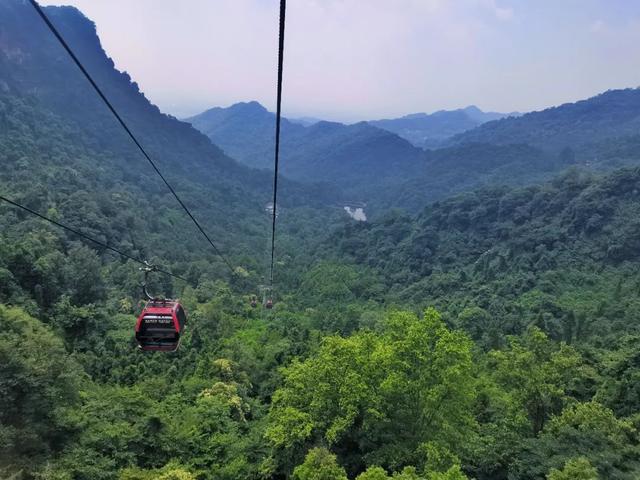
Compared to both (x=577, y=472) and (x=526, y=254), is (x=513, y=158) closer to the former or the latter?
(x=526, y=254)

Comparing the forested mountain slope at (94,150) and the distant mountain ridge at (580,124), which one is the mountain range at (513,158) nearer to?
the distant mountain ridge at (580,124)

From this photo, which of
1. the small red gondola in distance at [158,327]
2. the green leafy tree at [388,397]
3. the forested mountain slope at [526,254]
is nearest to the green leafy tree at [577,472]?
the green leafy tree at [388,397]

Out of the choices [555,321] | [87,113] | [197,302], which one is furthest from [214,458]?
[87,113]

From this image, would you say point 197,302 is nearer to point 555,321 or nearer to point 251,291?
point 251,291

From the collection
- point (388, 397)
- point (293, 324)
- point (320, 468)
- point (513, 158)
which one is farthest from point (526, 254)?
point (513, 158)

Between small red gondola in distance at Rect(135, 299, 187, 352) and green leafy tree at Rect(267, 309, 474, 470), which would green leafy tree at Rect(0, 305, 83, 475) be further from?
green leafy tree at Rect(267, 309, 474, 470)

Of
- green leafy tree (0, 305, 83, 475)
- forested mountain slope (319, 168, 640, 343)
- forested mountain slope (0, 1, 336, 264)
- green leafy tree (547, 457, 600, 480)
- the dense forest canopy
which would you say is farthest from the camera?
forested mountain slope (0, 1, 336, 264)

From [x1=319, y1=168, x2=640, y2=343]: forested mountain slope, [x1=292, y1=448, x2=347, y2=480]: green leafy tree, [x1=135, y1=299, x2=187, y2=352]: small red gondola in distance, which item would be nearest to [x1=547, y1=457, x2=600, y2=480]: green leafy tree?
[x1=292, y1=448, x2=347, y2=480]: green leafy tree
